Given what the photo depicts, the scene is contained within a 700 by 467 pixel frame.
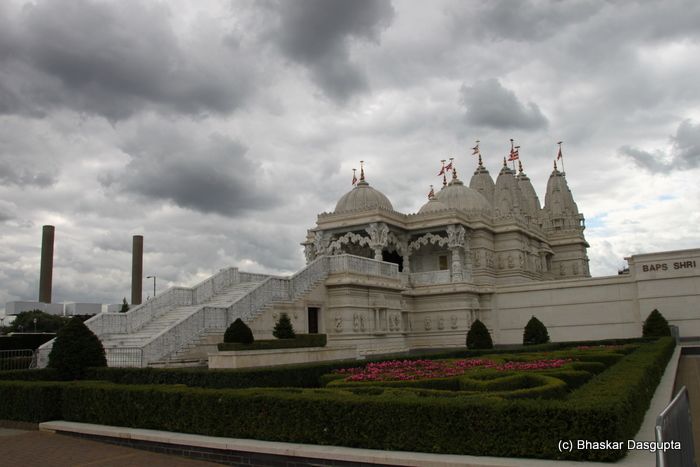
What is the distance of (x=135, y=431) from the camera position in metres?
11.2

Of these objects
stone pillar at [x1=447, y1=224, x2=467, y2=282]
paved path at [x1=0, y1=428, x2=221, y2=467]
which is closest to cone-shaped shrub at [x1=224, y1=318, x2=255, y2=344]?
paved path at [x1=0, y1=428, x2=221, y2=467]

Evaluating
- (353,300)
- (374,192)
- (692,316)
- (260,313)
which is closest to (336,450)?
(260,313)

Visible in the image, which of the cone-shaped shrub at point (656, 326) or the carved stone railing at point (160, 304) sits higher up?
the carved stone railing at point (160, 304)

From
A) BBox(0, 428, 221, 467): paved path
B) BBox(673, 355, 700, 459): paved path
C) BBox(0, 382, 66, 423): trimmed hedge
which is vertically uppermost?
BBox(0, 382, 66, 423): trimmed hedge

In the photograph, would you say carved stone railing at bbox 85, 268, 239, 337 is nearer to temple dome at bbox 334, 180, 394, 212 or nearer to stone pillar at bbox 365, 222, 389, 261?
stone pillar at bbox 365, 222, 389, 261

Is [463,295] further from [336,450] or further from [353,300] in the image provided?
[336,450]

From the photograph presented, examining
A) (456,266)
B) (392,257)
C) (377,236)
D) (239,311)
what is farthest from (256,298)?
(392,257)

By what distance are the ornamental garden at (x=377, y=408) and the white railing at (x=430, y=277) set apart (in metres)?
23.1

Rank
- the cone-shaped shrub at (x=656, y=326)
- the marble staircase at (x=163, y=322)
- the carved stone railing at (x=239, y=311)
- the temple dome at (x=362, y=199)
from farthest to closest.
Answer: the temple dome at (x=362, y=199)
the cone-shaped shrub at (x=656, y=326)
the marble staircase at (x=163, y=322)
the carved stone railing at (x=239, y=311)

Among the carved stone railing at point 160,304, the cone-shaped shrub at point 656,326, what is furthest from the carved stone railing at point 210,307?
the cone-shaped shrub at point 656,326

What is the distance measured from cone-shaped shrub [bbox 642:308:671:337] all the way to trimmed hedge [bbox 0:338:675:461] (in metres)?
21.9

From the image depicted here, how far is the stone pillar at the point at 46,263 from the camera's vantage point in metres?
64.2

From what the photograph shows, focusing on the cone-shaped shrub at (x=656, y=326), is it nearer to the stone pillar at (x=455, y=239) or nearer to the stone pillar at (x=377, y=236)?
the stone pillar at (x=455, y=239)

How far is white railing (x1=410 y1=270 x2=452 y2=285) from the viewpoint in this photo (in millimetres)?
40378
